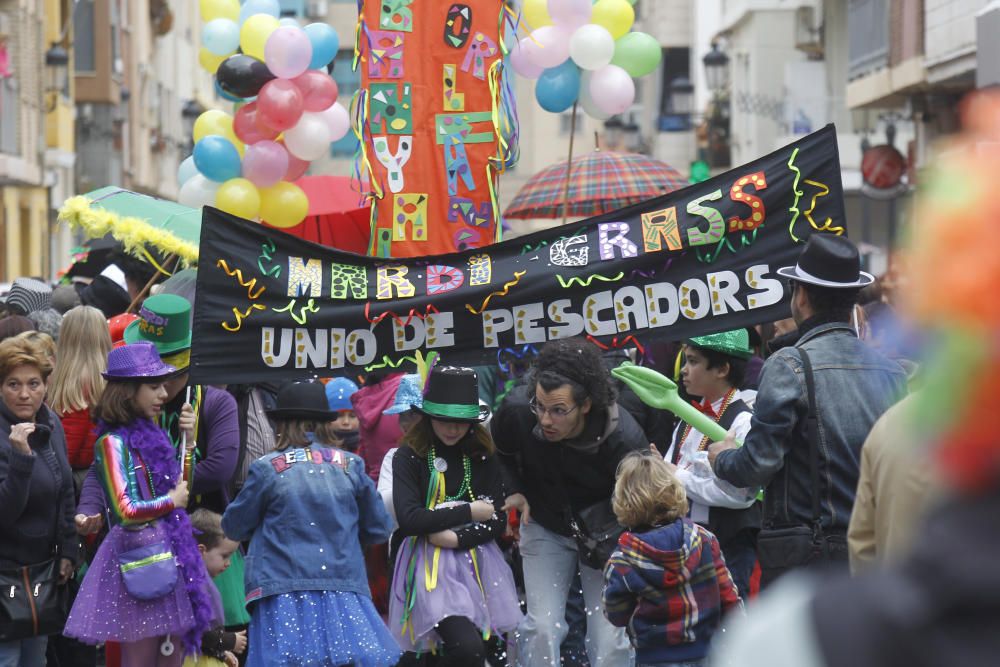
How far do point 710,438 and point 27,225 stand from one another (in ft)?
105

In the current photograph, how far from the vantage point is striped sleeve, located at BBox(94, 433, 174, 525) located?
639cm

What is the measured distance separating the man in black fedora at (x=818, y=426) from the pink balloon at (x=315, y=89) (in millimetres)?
6151

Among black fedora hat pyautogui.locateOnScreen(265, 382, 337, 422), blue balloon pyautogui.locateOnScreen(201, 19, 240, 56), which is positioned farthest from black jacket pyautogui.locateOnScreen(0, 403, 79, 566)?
blue balloon pyautogui.locateOnScreen(201, 19, 240, 56)

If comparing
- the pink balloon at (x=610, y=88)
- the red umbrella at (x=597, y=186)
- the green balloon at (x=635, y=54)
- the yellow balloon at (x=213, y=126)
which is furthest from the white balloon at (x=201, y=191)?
the red umbrella at (x=597, y=186)

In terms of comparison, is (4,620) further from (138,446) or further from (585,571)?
(585,571)

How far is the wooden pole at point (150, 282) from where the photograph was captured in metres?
9.87

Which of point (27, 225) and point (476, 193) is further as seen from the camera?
point (27, 225)

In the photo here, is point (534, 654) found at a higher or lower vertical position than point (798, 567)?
lower

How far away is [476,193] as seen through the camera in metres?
8.55

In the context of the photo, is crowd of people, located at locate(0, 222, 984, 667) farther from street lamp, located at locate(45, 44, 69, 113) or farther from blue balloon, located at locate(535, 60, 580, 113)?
street lamp, located at locate(45, 44, 69, 113)

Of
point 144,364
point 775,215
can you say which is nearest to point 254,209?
point 144,364

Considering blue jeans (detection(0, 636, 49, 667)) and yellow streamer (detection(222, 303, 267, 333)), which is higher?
yellow streamer (detection(222, 303, 267, 333))

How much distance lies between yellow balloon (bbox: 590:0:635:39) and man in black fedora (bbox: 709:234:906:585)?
4.82 metres

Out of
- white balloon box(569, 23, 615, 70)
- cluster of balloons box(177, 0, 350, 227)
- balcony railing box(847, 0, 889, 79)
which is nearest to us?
white balloon box(569, 23, 615, 70)
